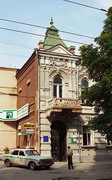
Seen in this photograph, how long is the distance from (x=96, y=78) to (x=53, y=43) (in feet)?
40.7

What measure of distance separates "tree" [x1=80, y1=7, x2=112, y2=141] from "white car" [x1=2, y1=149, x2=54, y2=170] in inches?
186

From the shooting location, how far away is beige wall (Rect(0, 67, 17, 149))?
32.0m

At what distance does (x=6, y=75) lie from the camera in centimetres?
3369

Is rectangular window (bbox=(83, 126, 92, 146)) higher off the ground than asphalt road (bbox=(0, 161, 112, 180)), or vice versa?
rectangular window (bbox=(83, 126, 92, 146))

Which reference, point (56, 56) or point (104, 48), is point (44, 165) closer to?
point (104, 48)

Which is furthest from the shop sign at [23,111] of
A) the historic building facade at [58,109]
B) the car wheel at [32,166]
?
the car wheel at [32,166]

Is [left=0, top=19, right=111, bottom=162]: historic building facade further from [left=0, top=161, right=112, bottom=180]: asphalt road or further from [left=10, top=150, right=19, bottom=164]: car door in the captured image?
[left=0, top=161, right=112, bottom=180]: asphalt road

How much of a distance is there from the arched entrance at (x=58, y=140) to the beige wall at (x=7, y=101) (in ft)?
26.5

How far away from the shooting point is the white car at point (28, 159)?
737 inches

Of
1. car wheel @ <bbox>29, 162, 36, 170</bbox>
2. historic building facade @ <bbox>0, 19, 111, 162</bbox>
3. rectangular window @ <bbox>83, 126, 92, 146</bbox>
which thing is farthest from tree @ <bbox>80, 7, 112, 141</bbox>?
rectangular window @ <bbox>83, 126, 92, 146</bbox>

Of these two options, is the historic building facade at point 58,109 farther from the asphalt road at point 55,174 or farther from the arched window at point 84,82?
the asphalt road at point 55,174

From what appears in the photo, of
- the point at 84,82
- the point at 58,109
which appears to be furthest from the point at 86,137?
the point at 84,82

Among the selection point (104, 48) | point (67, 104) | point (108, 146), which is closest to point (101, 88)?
point (104, 48)

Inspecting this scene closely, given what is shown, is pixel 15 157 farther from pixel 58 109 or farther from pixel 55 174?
pixel 58 109
